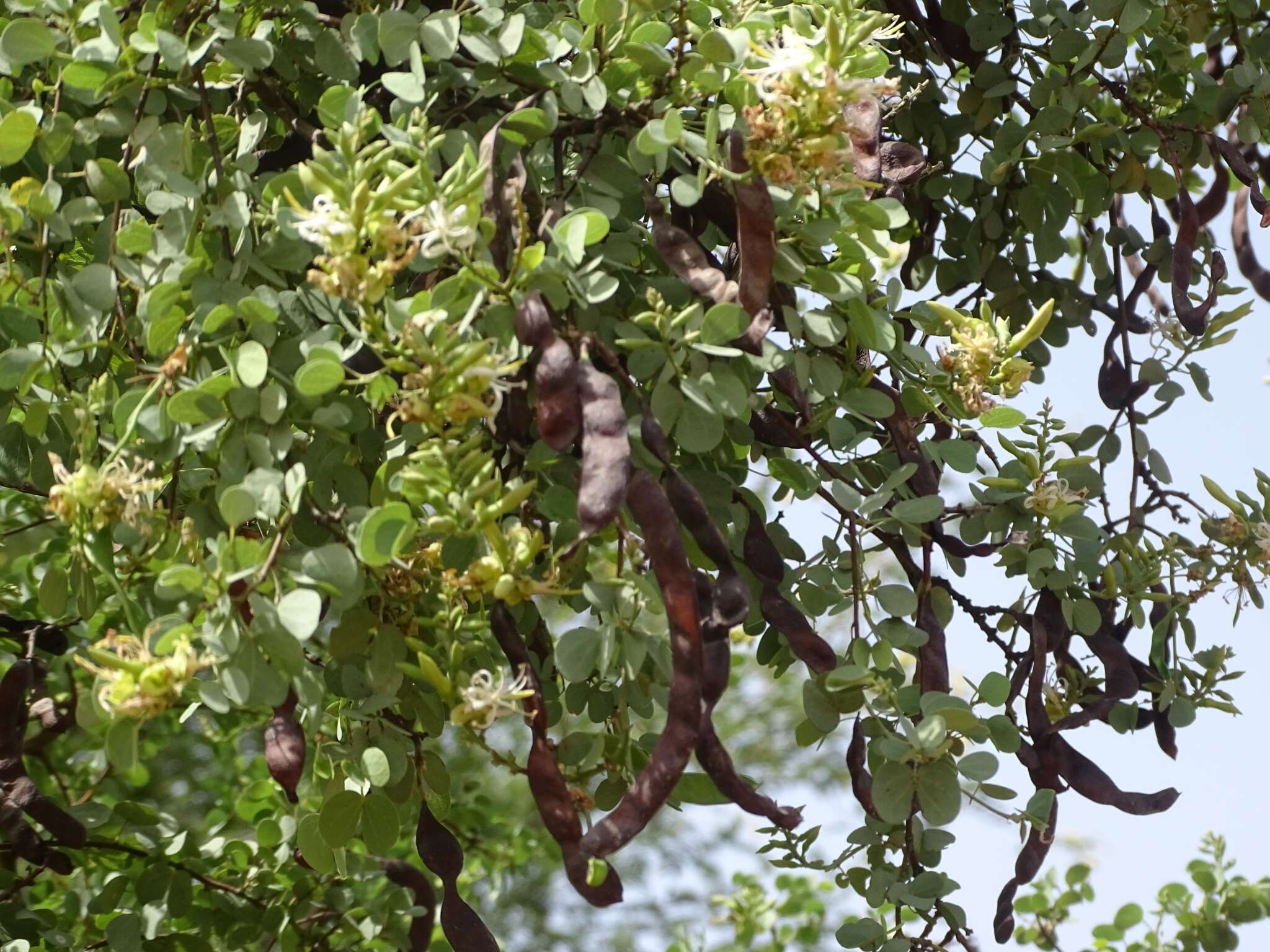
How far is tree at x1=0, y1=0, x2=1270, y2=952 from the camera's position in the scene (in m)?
0.67

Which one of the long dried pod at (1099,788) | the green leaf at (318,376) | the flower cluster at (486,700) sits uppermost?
the long dried pod at (1099,788)

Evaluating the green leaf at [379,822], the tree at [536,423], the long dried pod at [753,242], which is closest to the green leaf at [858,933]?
the tree at [536,423]

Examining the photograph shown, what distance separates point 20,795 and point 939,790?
0.64m

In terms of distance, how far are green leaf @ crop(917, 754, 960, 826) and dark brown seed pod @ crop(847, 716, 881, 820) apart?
60mm

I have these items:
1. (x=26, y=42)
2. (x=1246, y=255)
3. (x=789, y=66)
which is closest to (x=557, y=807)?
(x=789, y=66)

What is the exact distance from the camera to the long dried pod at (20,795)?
980 millimetres

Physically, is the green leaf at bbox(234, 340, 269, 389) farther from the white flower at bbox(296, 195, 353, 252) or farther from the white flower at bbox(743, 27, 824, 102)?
the white flower at bbox(743, 27, 824, 102)

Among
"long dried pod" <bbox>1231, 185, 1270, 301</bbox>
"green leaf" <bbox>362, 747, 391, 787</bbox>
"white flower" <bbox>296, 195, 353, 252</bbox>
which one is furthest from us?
"long dried pod" <bbox>1231, 185, 1270, 301</bbox>

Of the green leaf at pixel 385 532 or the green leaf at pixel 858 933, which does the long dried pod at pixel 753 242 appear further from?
the green leaf at pixel 858 933

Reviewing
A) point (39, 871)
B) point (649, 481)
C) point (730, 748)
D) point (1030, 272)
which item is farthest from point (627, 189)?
point (730, 748)

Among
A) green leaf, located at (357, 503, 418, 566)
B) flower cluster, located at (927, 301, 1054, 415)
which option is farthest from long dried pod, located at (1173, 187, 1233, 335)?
green leaf, located at (357, 503, 418, 566)

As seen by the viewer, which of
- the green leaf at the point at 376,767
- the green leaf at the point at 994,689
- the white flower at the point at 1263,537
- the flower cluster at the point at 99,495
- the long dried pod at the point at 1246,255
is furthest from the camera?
the long dried pod at the point at 1246,255

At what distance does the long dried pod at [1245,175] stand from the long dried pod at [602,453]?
753 mm

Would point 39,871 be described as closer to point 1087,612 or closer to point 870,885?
point 870,885
